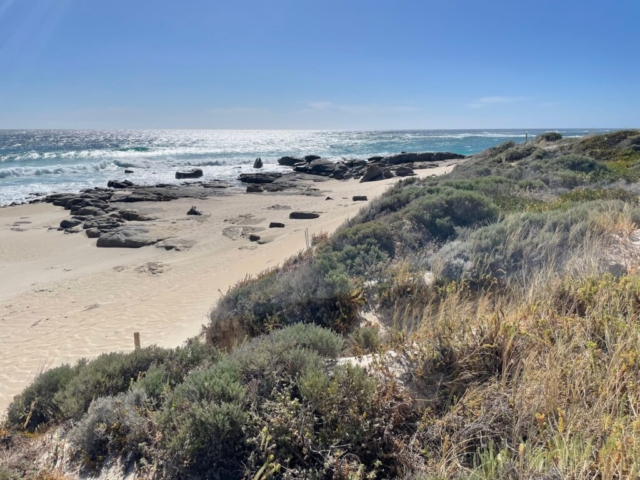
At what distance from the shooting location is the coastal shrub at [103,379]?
3502mm

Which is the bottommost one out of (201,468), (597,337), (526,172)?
(201,468)

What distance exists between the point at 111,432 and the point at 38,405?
122 cm

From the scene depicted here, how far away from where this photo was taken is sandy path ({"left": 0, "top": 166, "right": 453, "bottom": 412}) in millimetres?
7012

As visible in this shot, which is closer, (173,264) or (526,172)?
(173,264)

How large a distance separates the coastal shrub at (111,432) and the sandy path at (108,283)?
10.6ft

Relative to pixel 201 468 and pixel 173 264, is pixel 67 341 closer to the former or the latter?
pixel 173 264

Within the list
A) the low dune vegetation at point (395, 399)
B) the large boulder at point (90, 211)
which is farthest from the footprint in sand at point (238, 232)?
the low dune vegetation at point (395, 399)

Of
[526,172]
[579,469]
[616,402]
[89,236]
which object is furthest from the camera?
[89,236]

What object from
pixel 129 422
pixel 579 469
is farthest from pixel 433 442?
pixel 129 422

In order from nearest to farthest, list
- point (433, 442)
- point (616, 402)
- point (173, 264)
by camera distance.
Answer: point (616, 402), point (433, 442), point (173, 264)

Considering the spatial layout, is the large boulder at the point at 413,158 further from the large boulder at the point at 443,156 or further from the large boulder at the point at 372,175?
the large boulder at the point at 372,175

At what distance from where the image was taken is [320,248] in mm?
7309

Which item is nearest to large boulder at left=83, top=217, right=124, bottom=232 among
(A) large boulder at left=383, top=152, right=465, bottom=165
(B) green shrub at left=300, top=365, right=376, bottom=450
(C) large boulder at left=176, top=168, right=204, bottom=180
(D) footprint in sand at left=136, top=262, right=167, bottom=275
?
(D) footprint in sand at left=136, top=262, right=167, bottom=275

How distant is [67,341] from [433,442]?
22.6ft
